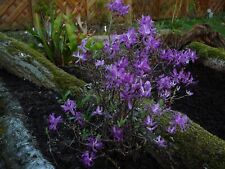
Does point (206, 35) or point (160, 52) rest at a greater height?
point (160, 52)

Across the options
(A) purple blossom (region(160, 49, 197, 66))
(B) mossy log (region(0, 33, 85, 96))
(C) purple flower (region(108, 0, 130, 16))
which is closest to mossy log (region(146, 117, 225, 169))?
(A) purple blossom (region(160, 49, 197, 66))

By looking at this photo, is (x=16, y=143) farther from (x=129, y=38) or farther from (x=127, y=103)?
(x=129, y=38)

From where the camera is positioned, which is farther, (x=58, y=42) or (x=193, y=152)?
(x=58, y=42)

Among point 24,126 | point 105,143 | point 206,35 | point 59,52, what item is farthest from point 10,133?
point 206,35

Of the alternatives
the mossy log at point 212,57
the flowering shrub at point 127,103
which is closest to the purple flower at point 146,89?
the flowering shrub at point 127,103

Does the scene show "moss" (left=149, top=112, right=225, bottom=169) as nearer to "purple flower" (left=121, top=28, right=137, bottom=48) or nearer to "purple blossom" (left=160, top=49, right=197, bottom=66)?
"purple blossom" (left=160, top=49, right=197, bottom=66)

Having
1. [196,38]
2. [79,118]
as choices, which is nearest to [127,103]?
[79,118]

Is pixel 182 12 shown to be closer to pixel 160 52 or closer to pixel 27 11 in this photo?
pixel 27 11

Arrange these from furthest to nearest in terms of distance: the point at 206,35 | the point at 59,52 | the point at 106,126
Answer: the point at 206,35 → the point at 59,52 → the point at 106,126
